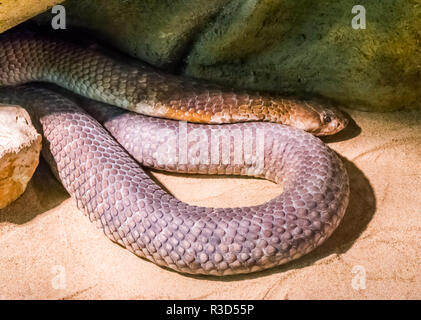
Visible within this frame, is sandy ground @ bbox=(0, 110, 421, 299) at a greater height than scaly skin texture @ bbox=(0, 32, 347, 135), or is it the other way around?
scaly skin texture @ bbox=(0, 32, 347, 135)

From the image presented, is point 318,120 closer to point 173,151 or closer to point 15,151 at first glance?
point 173,151

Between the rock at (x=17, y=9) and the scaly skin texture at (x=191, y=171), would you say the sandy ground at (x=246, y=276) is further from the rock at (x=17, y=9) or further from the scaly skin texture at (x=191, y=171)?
the rock at (x=17, y=9)

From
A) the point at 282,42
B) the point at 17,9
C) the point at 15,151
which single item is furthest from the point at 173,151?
the point at 17,9

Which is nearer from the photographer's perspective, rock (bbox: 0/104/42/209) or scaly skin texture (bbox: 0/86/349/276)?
scaly skin texture (bbox: 0/86/349/276)

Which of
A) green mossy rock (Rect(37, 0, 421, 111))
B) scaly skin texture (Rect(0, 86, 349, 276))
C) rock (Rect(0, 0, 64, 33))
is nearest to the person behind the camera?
scaly skin texture (Rect(0, 86, 349, 276))

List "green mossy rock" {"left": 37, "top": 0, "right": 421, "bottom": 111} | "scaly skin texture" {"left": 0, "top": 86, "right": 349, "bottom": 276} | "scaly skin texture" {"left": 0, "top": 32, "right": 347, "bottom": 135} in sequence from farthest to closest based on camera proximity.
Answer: "scaly skin texture" {"left": 0, "top": 32, "right": 347, "bottom": 135}, "green mossy rock" {"left": 37, "top": 0, "right": 421, "bottom": 111}, "scaly skin texture" {"left": 0, "top": 86, "right": 349, "bottom": 276}

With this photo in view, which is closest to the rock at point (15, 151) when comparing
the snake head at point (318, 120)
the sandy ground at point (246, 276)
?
the sandy ground at point (246, 276)

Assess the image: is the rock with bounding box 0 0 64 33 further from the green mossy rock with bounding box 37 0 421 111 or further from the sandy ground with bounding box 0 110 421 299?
the sandy ground with bounding box 0 110 421 299

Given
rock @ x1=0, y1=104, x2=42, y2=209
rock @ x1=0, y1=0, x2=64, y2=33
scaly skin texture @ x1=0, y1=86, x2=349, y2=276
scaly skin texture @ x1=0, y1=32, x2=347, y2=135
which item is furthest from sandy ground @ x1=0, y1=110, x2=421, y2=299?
rock @ x1=0, y1=0, x2=64, y2=33

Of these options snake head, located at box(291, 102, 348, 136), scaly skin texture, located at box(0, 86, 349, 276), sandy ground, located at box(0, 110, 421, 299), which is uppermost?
snake head, located at box(291, 102, 348, 136)
